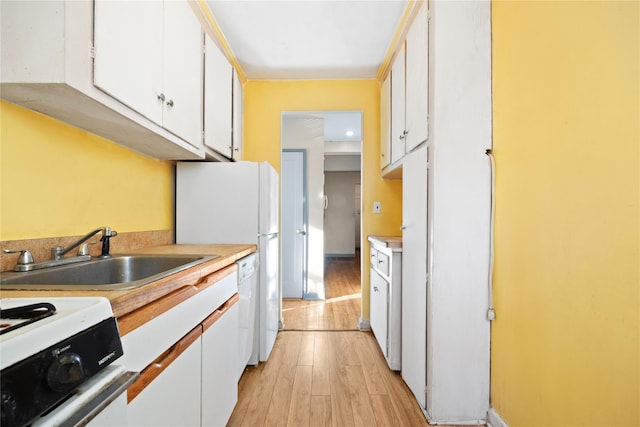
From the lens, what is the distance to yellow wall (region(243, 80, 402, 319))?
266 centimetres

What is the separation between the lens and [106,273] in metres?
1.24

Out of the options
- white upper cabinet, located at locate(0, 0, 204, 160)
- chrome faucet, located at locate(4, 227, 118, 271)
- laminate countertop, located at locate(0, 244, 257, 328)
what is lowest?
laminate countertop, located at locate(0, 244, 257, 328)

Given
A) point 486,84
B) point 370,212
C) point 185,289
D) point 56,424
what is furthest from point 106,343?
point 370,212

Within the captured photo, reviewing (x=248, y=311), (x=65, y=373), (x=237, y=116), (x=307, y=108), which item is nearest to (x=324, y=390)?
(x=248, y=311)

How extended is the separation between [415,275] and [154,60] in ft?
5.48

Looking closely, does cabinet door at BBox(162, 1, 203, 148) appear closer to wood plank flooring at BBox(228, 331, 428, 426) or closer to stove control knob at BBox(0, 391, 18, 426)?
stove control knob at BBox(0, 391, 18, 426)

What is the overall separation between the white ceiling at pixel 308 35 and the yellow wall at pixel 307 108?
3.5 inches

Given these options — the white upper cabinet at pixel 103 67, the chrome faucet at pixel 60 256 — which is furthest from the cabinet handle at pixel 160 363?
the white upper cabinet at pixel 103 67

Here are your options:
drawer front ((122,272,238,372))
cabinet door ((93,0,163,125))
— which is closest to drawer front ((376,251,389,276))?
drawer front ((122,272,238,372))

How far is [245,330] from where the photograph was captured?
1666mm

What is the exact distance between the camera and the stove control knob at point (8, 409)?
344 millimetres

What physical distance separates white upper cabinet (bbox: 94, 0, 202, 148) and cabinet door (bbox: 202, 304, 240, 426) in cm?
94

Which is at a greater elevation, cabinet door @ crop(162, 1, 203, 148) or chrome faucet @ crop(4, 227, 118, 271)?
cabinet door @ crop(162, 1, 203, 148)

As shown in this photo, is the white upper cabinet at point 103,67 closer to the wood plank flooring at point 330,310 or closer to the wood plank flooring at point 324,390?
the wood plank flooring at point 324,390
